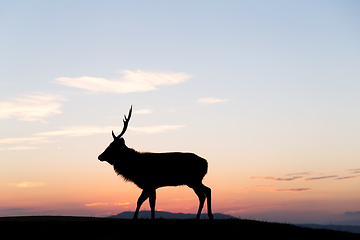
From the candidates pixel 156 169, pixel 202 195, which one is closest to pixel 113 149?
pixel 156 169

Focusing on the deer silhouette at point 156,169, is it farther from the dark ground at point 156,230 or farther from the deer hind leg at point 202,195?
the dark ground at point 156,230

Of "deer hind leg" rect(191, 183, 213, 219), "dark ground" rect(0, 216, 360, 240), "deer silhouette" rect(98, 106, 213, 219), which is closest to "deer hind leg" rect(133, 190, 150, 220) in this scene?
"deer silhouette" rect(98, 106, 213, 219)

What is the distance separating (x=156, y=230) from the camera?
15766mm

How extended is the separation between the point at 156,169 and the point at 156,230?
3.63 meters

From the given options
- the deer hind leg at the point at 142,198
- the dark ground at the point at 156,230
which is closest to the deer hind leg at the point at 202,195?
the dark ground at the point at 156,230

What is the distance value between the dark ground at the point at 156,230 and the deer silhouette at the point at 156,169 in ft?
4.63

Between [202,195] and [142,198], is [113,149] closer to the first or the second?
[142,198]

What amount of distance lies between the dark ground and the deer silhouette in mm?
1412

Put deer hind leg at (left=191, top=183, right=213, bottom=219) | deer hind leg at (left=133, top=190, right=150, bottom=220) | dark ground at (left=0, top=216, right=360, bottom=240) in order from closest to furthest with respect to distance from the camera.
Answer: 1. dark ground at (left=0, top=216, right=360, bottom=240)
2. deer hind leg at (left=133, top=190, right=150, bottom=220)
3. deer hind leg at (left=191, top=183, right=213, bottom=219)

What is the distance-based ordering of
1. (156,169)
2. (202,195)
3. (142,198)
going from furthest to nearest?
(156,169) → (202,195) → (142,198)

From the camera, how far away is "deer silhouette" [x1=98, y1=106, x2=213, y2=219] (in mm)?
18422

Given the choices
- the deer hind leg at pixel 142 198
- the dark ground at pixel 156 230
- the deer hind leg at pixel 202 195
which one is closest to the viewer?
the dark ground at pixel 156 230

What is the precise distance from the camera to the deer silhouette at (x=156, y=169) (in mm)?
18422

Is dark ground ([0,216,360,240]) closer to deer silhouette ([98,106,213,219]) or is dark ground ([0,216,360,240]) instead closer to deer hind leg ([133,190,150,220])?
deer hind leg ([133,190,150,220])
